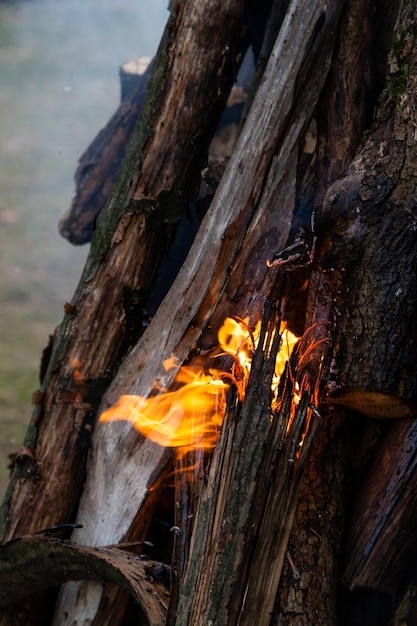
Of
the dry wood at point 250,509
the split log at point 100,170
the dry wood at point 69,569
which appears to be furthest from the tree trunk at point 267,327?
the split log at point 100,170

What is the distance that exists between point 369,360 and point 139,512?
103 centimetres

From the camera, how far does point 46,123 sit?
23.2 ft

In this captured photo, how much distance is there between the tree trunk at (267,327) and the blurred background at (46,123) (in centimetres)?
347

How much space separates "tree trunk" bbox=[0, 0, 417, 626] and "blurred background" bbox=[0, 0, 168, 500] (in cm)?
347

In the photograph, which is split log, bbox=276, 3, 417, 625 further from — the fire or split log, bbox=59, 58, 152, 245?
split log, bbox=59, 58, 152, 245

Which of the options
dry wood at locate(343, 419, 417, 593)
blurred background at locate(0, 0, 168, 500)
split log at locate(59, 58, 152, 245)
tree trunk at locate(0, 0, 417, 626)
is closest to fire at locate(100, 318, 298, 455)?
tree trunk at locate(0, 0, 417, 626)

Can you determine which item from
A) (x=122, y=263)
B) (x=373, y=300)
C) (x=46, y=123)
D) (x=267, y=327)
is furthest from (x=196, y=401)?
(x=46, y=123)

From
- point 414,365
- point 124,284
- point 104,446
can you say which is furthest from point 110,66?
point 414,365

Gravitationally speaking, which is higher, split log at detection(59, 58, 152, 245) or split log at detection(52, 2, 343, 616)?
split log at detection(59, 58, 152, 245)

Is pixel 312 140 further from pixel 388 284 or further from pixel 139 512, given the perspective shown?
pixel 139 512

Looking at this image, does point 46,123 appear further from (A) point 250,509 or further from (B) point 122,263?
(A) point 250,509

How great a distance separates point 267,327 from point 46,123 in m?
5.93

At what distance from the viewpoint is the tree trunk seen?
1.83 meters

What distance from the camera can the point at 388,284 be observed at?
2.07 metres
